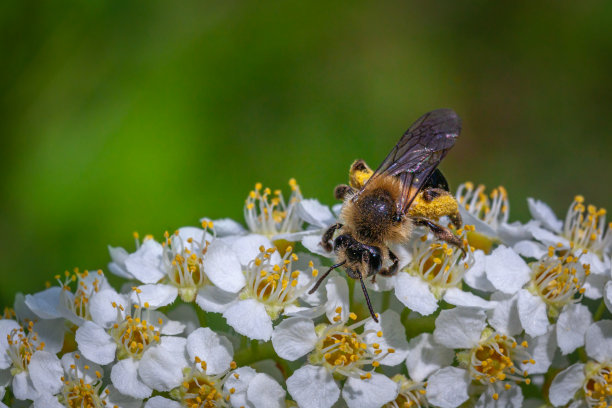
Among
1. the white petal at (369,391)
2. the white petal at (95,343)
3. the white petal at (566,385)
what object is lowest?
the white petal at (95,343)

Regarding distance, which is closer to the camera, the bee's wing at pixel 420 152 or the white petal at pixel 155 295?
the white petal at pixel 155 295

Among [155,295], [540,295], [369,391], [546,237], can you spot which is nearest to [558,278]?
[540,295]

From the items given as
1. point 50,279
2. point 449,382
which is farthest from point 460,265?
point 50,279

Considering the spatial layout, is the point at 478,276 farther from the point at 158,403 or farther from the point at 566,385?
the point at 158,403

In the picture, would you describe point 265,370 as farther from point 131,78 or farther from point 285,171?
point 131,78

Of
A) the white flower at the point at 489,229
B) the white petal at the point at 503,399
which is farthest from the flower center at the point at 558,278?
the white petal at the point at 503,399

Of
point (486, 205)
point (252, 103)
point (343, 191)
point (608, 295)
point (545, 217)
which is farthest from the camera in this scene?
point (252, 103)

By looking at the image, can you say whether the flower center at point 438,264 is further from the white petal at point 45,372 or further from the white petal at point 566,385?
the white petal at point 45,372
